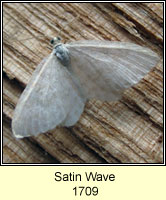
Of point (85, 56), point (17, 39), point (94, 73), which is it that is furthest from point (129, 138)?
point (17, 39)

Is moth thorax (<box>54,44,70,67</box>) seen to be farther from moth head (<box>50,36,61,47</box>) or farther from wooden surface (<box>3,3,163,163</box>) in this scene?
wooden surface (<box>3,3,163,163</box>)

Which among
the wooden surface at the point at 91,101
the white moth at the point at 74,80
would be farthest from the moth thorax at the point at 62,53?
the wooden surface at the point at 91,101

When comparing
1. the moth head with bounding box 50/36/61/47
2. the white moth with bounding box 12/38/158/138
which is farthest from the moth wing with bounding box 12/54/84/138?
the moth head with bounding box 50/36/61/47

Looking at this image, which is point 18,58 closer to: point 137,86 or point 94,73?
point 94,73

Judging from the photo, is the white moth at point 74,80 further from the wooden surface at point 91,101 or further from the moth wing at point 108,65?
the wooden surface at point 91,101

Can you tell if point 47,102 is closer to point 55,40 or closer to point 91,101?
point 91,101

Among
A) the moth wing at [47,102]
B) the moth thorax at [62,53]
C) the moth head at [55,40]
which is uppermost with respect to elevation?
the moth head at [55,40]
